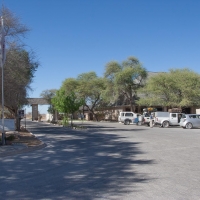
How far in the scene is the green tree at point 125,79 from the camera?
49844 mm

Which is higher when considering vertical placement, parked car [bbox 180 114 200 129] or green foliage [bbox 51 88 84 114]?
green foliage [bbox 51 88 84 114]

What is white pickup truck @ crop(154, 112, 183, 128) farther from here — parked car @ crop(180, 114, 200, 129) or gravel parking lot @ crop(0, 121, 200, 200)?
gravel parking lot @ crop(0, 121, 200, 200)

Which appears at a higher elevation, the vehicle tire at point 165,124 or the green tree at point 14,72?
the green tree at point 14,72

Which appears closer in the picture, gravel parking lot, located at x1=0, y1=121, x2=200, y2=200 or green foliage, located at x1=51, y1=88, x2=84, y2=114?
gravel parking lot, located at x1=0, y1=121, x2=200, y2=200

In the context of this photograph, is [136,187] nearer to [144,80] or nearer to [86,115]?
[144,80]

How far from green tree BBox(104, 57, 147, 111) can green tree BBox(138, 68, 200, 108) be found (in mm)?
3682

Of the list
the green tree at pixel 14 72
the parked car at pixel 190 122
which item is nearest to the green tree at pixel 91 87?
the parked car at pixel 190 122

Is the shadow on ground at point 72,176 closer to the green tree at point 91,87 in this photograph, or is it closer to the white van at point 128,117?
the white van at point 128,117

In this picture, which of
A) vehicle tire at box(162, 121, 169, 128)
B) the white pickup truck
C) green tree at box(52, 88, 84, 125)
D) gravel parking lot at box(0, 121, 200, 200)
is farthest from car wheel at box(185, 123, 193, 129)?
gravel parking lot at box(0, 121, 200, 200)

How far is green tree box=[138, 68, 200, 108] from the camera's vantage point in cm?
4444

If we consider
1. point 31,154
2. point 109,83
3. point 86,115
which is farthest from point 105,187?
point 86,115

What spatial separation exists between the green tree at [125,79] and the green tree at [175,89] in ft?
12.1

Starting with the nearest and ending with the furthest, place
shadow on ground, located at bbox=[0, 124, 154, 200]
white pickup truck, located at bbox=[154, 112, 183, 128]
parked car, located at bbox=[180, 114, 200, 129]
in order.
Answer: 1. shadow on ground, located at bbox=[0, 124, 154, 200]
2. parked car, located at bbox=[180, 114, 200, 129]
3. white pickup truck, located at bbox=[154, 112, 183, 128]

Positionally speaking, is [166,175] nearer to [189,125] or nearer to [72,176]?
[72,176]
